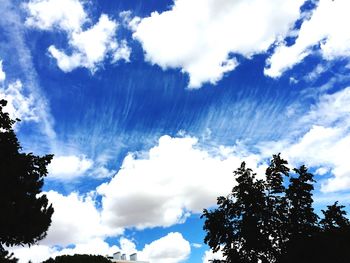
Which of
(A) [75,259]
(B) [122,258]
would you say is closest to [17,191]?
(A) [75,259]

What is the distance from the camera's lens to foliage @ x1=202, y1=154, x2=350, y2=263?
26.8 meters

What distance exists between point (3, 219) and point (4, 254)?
9.32 ft

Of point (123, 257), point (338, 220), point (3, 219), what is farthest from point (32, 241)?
point (123, 257)

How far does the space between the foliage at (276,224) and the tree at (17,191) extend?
1216 centimetres

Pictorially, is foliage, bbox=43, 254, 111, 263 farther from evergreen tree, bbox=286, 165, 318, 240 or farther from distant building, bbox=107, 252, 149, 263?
distant building, bbox=107, 252, 149, 263

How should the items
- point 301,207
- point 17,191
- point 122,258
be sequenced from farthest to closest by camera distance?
1. point 122,258
2. point 301,207
3. point 17,191

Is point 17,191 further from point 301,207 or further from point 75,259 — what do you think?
point 301,207

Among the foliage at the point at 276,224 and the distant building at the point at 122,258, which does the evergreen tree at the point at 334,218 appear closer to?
the foliage at the point at 276,224

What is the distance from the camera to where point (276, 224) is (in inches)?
1120

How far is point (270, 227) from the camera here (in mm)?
28125

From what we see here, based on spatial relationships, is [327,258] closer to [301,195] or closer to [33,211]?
[301,195]

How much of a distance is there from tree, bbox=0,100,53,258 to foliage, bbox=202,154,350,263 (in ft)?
39.9

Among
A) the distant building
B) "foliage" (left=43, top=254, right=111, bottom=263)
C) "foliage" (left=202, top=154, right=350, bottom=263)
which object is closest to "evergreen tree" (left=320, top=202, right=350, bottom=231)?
"foliage" (left=202, top=154, right=350, bottom=263)

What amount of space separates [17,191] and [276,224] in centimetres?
1727
